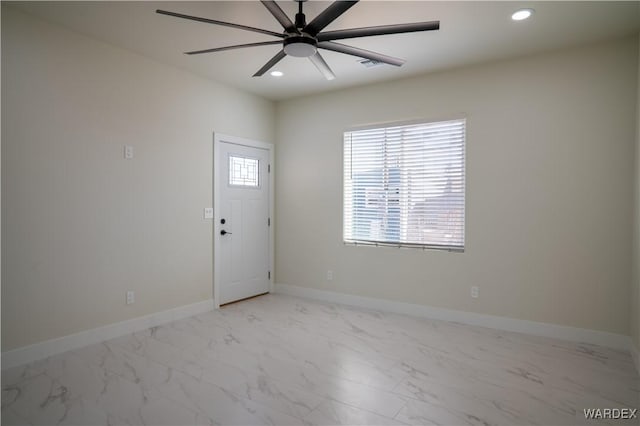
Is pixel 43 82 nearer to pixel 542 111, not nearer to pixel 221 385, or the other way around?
pixel 221 385

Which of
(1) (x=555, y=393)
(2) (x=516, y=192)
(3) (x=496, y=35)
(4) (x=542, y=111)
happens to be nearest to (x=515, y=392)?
(1) (x=555, y=393)

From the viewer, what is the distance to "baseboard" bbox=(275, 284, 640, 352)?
136 inches

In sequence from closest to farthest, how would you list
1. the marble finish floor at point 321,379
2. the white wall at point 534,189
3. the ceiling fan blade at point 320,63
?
the marble finish floor at point 321,379, the ceiling fan blade at point 320,63, the white wall at point 534,189

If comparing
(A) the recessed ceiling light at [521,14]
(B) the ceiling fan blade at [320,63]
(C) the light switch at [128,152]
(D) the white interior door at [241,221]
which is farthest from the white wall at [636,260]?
(C) the light switch at [128,152]

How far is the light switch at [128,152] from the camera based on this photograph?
373cm

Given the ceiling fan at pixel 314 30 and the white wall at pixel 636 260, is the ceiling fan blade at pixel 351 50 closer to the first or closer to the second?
the ceiling fan at pixel 314 30

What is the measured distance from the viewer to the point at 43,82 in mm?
3148

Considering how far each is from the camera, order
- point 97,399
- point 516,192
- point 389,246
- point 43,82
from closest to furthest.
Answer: point 97,399 → point 43,82 → point 516,192 → point 389,246

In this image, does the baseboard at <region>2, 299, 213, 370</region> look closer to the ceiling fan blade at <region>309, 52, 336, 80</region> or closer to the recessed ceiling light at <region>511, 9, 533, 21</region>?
the ceiling fan blade at <region>309, 52, 336, 80</region>

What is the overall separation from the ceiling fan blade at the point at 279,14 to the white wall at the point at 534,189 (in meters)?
2.44

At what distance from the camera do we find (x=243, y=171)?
16.8ft

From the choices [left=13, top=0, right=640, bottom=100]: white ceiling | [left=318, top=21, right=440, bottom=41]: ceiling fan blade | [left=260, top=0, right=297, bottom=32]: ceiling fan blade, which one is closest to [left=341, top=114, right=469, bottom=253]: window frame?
[left=13, top=0, right=640, bottom=100]: white ceiling

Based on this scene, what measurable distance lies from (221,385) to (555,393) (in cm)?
239

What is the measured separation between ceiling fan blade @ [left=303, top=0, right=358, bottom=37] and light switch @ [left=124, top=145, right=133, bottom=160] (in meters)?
2.35
